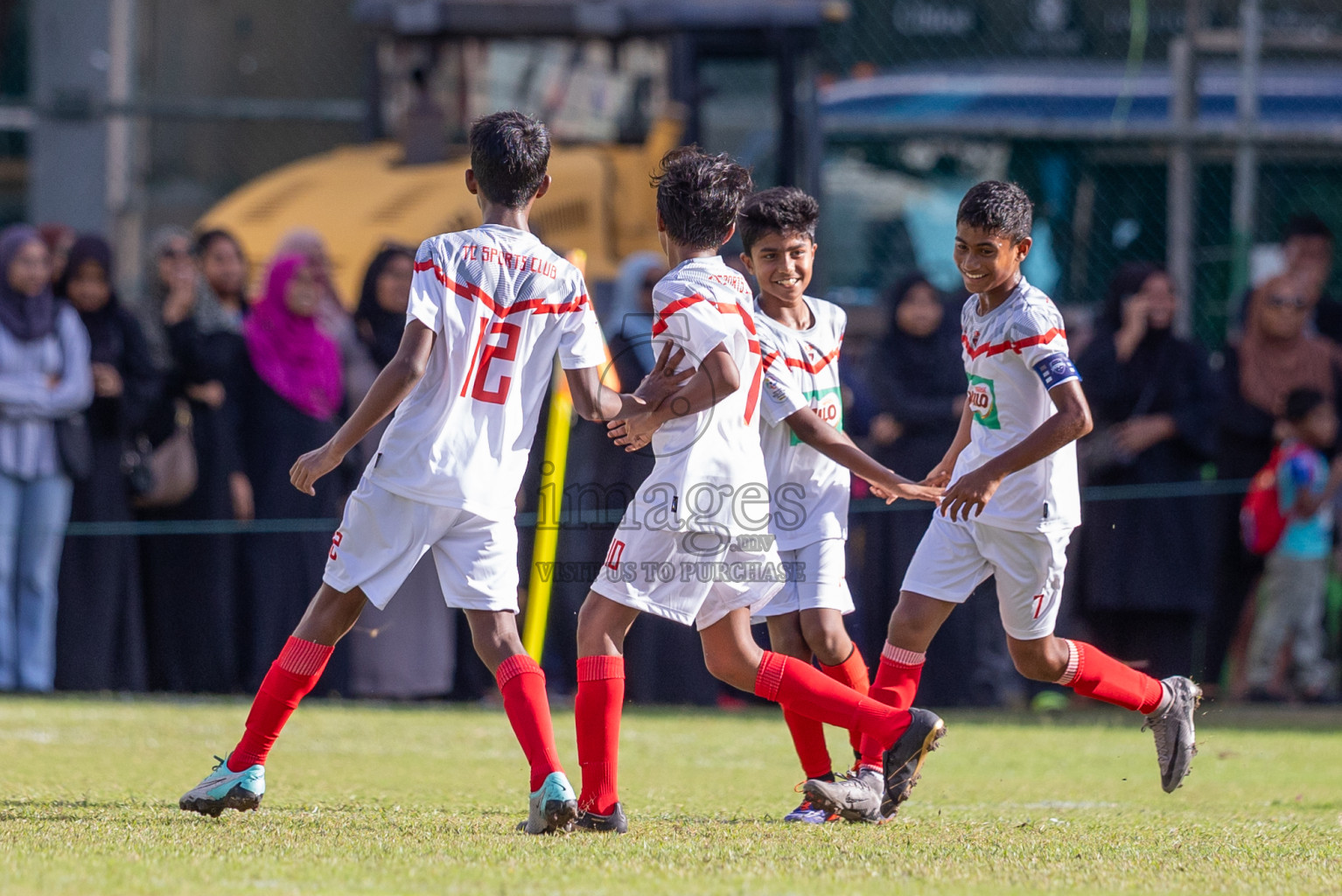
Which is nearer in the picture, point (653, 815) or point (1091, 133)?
point (653, 815)

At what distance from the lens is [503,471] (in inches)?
197

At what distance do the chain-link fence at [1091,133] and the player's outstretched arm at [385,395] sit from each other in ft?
22.4

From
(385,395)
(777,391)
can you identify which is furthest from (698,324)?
(385,395)

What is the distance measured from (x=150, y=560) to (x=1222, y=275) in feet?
22.6

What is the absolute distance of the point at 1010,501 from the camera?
5.44 meters

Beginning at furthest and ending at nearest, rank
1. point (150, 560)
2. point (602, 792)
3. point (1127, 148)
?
point (1127, 148)
point (150, 560)
point (602, 792)

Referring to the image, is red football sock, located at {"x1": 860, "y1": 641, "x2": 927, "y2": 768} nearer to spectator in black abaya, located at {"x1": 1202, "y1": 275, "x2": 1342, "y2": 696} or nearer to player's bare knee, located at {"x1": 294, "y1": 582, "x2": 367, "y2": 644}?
player's bare knee, located at {"x1": 294, "y1": 582, "x2": 367, "y2": 644}

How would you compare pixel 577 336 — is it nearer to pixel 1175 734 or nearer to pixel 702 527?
pixel 702 527

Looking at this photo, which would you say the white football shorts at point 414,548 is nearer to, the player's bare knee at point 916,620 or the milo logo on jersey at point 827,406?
the milo logo on jersey at point 827,406

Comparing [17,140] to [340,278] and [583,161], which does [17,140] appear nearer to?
[340,278]

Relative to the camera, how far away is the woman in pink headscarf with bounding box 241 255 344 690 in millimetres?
9531

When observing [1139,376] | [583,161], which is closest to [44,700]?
[583,161]

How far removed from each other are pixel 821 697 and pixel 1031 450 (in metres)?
0.87

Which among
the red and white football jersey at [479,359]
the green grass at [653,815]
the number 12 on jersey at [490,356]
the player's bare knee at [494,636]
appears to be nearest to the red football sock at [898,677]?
the green grass at [653,815]
